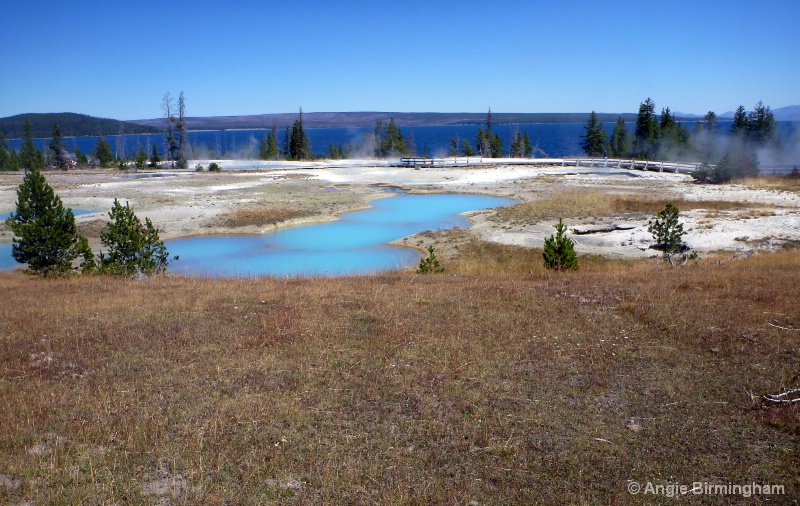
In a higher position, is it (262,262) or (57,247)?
(57,247)

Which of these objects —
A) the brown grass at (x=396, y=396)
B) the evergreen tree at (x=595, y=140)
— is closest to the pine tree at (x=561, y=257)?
the brown grass at (x=396, y=396)

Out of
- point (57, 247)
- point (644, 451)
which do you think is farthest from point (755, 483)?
point (57, 247)

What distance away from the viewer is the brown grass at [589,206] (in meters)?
35.9

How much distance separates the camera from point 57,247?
1920 centimetres

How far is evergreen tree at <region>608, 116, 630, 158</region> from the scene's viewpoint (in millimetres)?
91475

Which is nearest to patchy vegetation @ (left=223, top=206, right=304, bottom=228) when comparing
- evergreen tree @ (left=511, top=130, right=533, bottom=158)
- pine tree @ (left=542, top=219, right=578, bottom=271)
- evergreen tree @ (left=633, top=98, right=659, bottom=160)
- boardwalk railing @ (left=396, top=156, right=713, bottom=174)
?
pine tree @ (left=542, top=219, right=578, bottom=271)

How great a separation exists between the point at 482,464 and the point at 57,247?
17914mm

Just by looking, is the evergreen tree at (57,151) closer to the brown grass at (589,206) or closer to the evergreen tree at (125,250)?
the brown grass at (589,206)

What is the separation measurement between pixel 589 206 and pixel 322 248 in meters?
19.2

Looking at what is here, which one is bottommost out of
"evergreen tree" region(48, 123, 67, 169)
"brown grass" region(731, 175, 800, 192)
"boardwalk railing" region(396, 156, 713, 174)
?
"brown grass" region(731, 175, 800, 192)

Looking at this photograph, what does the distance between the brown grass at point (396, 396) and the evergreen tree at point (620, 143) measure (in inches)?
3290

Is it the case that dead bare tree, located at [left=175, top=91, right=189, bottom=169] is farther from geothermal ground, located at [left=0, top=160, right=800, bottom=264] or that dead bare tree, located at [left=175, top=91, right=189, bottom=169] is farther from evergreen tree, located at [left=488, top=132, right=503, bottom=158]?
evergreen tree, located at [left=488, top=132, right=503, bottom=158]

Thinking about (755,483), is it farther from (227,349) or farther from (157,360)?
(157,360)

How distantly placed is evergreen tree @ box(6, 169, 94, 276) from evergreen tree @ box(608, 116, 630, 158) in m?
85.0
